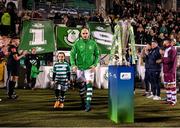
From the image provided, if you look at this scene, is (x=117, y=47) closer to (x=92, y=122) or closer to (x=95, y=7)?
(x=92, y=122)

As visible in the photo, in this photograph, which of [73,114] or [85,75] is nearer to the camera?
[73,114]

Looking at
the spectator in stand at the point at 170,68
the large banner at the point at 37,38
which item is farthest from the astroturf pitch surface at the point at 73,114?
the large banner at the point at 37,38

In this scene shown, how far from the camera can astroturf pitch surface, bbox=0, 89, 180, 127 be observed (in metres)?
10.3

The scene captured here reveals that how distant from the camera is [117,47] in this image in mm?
11141

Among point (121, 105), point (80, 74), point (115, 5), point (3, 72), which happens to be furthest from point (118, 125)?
point (115, 5)

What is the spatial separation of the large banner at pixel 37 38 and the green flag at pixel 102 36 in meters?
1.86

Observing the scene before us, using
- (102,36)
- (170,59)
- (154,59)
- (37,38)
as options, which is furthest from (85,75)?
(102,36)

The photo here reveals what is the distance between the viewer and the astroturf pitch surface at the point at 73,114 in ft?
33.8

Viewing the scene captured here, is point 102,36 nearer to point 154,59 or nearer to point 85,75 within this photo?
point 154,59

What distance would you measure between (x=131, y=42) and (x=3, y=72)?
1080 cm

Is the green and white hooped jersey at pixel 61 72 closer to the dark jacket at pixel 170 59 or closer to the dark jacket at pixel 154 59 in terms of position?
the dark jacket at pixel 170 59

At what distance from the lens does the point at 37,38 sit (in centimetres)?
2139

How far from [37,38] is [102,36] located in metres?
2.90

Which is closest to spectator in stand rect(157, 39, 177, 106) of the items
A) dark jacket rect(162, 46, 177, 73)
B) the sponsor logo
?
dark jacket rect(162, 46, 177, 73)
